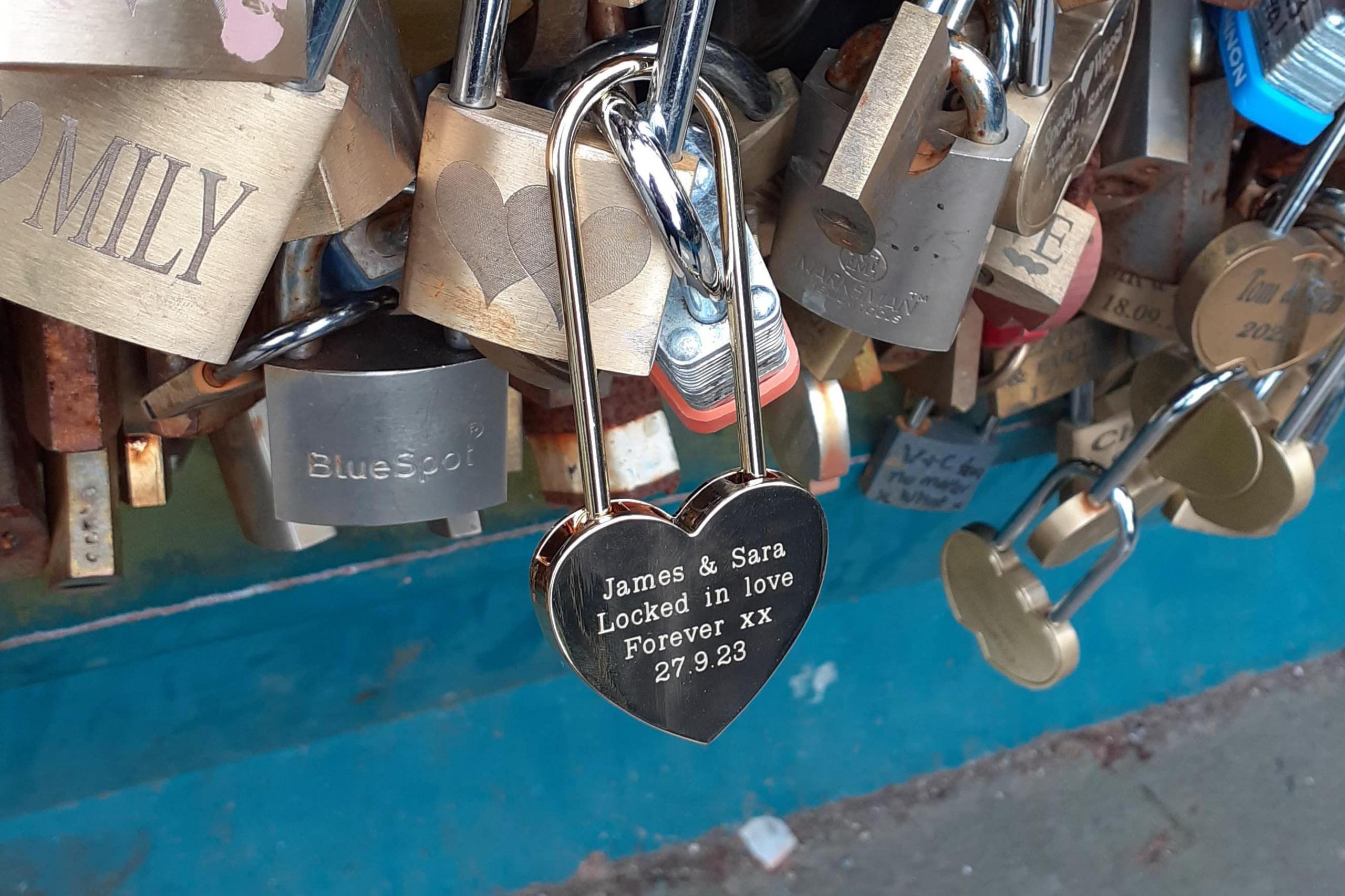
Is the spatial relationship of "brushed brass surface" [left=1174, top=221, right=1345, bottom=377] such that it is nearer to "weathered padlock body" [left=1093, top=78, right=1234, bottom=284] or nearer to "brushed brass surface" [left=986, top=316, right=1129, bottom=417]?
"weathered padlock body" [left=1093, top=78, right=1234, bottom=284]

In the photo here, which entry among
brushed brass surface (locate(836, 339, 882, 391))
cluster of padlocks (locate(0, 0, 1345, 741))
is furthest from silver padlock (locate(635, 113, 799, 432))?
brushed brass surface (locate(836, 339, 882, 391))

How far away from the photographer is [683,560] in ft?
1.25

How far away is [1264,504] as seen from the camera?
83cm

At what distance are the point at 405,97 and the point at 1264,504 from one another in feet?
2.44

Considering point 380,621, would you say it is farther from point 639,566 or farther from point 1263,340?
point 1263,340

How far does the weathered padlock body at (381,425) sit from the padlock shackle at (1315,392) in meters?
0.64

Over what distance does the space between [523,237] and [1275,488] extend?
0.70m

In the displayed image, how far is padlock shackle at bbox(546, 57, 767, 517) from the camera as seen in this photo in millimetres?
338

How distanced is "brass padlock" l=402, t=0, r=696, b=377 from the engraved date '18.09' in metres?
0.08

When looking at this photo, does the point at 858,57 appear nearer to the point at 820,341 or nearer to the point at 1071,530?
the point at 820,341

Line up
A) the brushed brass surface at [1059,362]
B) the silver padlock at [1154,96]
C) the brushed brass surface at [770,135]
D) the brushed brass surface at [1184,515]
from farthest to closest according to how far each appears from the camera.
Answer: the brushed brass surface at [1184,515]
the brushed brass surface at [1059,362]
the silver padlock at [1154,96]
the brushed brass surface at [770,135]

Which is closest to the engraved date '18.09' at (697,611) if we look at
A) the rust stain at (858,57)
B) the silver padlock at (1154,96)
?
the rust stain at (858,57)

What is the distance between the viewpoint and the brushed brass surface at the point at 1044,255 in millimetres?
519

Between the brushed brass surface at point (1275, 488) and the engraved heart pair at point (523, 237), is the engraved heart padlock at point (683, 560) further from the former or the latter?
the brushed brass surface at point (1275, 488)
